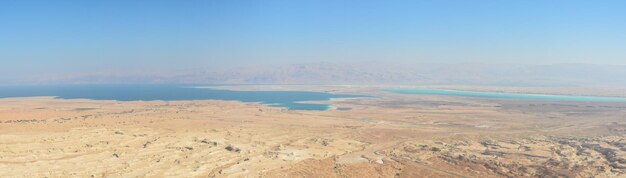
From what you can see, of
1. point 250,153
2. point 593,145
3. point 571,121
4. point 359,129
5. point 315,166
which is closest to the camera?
point 315,166

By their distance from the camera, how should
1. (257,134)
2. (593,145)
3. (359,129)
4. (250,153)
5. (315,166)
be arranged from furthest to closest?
(359,129)
(257,134)
(593,145)
(250,153)
(315,166)

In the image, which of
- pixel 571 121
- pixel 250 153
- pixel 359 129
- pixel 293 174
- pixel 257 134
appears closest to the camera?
pixel 293 174

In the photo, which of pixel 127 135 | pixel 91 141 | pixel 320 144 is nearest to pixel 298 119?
pixel 320 144

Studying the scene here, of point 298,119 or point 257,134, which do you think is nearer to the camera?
point 257,134

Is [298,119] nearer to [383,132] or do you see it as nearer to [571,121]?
[383,132]

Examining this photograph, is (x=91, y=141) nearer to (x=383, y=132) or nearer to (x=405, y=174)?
(x=405, y=174)

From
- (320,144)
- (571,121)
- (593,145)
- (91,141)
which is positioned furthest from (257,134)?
(571,121)
